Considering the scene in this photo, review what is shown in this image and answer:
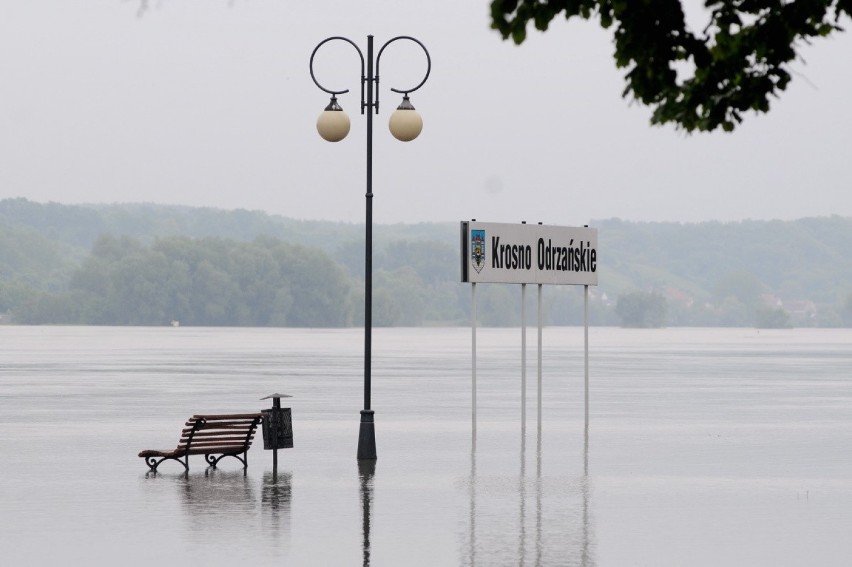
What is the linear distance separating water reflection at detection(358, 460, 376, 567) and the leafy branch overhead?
437 cm

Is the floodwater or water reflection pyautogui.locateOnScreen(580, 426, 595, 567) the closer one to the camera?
water reflection pyautogui.locateOnScreen(580, 426, 595, 567)

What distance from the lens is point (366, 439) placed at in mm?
20891

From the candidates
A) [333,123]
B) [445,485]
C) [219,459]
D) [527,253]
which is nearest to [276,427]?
[219,459]

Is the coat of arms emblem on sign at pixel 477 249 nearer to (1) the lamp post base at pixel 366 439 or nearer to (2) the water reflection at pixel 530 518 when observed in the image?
(1) the lamp post base at pixel 366 439

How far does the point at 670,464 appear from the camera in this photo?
2053 centimetres

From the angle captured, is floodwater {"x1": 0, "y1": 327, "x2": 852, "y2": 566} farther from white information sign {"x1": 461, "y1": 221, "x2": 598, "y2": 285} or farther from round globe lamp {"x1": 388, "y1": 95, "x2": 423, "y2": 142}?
round globe lamp {"x1": 388, "y1": 95, "x2": 423, "y2": 142}

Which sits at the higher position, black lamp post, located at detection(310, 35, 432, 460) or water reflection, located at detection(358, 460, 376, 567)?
black lamp post, located at detection(310, 35, 432, 460)

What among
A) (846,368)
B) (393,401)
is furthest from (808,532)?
(846,368)

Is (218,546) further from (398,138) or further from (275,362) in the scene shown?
(275,362)

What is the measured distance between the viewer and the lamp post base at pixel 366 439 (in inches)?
817

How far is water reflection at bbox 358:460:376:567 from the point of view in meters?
13.0

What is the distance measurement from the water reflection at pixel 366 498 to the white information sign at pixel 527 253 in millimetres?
6391

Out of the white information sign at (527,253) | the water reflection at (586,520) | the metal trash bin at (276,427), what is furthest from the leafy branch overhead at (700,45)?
the white information sign at (527,253)

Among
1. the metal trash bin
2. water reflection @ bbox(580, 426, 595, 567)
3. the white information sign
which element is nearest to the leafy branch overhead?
water reflection @ bbox(580, 426, 595, 567)
